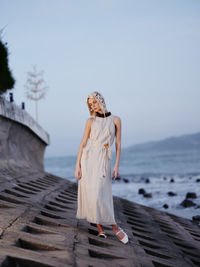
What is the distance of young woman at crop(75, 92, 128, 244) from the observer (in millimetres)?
4160

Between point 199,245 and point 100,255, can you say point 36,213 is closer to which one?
point 100,255

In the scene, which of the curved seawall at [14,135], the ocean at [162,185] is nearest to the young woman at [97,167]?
the curved seawall at [14,135]

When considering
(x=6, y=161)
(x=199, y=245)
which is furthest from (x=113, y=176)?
(x=6, y=161)

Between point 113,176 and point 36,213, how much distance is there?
132 cm

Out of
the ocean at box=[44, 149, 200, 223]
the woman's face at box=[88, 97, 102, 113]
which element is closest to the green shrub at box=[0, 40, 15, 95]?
the ocean at box=[44, 149, 200, 223]

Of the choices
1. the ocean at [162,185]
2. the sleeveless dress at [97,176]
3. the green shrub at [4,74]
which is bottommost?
the ocean at [162,185]

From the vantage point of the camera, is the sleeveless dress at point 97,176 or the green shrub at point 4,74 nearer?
the sleeveless dress at point 97,176

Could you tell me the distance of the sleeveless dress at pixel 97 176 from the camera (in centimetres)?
416

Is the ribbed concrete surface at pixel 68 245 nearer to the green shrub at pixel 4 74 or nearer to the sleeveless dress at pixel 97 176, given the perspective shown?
the sleeveless dress at pixel 97 176

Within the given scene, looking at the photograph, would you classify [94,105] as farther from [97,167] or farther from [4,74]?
[4,74]

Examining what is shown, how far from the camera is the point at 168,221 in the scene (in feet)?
26.2

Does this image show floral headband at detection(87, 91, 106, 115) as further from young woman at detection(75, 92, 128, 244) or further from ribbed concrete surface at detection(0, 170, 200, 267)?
ribbed concrete surface at detection(0, 170, 200, 267)

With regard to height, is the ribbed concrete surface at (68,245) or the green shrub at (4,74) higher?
the green shrub at (4,74)

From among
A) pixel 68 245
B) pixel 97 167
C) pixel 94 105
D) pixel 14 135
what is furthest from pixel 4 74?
pixel 68 245
